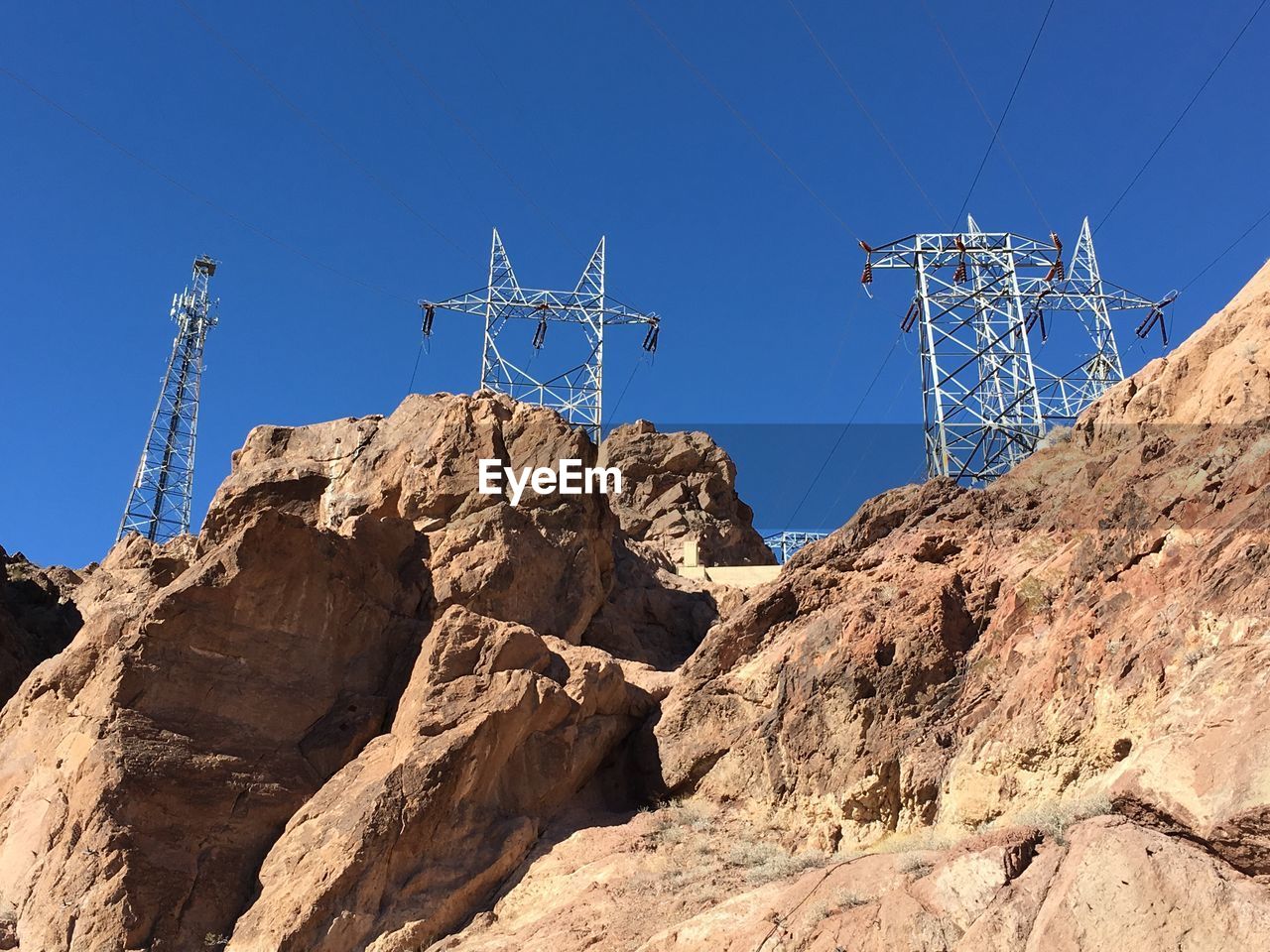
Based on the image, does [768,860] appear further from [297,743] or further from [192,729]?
[192,729]

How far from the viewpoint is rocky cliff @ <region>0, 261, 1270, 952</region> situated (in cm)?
912

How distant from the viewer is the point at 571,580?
23328 mm

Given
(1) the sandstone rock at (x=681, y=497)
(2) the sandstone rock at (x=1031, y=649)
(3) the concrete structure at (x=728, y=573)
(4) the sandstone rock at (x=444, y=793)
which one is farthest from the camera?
(1) the sandstone rock at (x=681, y=497)

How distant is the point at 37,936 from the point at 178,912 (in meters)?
1.74

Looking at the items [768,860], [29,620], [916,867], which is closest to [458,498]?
[768,860]

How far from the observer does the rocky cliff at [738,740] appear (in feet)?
29.9

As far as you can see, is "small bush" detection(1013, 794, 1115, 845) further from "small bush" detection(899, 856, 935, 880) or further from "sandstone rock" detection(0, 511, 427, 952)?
"sandstone rock" detection(0, 511, 427, 952)

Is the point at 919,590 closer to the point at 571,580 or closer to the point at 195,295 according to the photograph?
the point at 571,580

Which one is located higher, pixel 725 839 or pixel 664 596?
pixel 664 596

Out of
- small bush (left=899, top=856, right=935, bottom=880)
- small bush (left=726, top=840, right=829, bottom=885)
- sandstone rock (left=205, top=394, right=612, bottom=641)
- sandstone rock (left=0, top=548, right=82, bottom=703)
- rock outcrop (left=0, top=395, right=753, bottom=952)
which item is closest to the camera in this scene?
small bush (left=899, top=856, right=935, bottom=880)

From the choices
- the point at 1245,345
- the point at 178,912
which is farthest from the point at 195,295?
the point at 1245,345

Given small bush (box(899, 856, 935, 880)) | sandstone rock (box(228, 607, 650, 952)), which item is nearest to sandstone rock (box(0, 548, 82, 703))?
sandstone rock (box(228, 607, 650, 952))

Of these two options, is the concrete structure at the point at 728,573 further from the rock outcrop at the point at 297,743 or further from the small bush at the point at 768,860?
the small bush at the point at 768,860

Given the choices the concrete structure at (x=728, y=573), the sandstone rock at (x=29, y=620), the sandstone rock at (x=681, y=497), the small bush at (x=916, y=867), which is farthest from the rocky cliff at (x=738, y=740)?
the sandstone rock at (x=681, y=497)
